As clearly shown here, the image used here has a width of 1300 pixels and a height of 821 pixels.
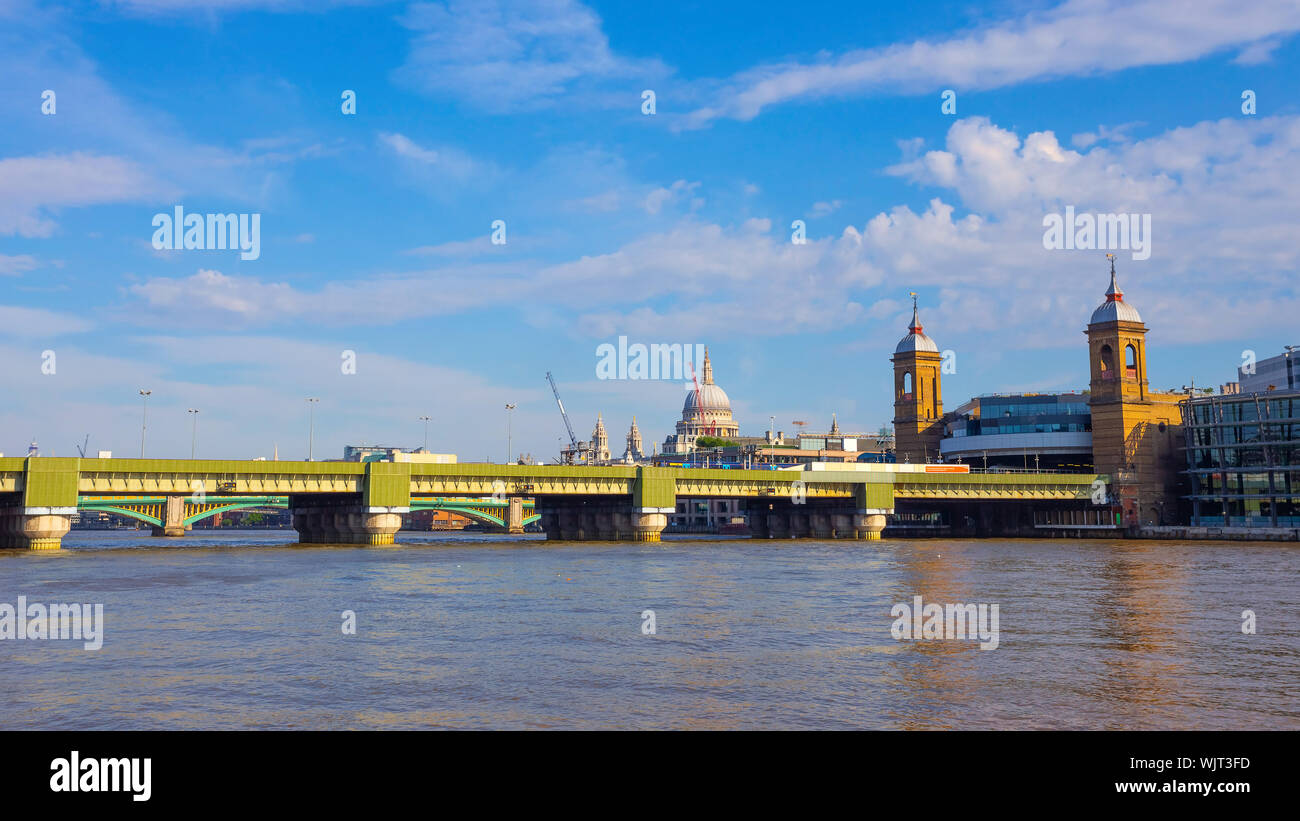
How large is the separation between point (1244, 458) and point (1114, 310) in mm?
33554

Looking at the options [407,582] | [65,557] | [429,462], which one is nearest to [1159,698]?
[407,582]

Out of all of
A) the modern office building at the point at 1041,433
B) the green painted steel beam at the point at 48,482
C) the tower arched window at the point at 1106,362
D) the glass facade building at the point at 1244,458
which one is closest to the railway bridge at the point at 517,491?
the green painted steel beam at the point at 48,482

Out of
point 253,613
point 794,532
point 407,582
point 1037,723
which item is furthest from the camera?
point 794,532

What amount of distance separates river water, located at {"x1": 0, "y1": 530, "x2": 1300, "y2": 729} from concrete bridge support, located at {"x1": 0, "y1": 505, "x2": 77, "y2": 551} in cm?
4167

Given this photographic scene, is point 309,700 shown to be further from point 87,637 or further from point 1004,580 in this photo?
point 1004,580

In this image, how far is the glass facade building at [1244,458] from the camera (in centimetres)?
15338

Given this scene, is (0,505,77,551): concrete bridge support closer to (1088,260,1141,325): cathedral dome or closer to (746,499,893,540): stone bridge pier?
(746,499,893,540): stone bridge pier

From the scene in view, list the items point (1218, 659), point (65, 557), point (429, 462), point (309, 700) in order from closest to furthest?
point (309, 700) → point (1218, 659) → point (65, 557) → point (429, 462)

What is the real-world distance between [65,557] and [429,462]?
47096 mm

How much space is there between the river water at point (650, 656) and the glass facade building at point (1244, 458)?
90842 millimetres

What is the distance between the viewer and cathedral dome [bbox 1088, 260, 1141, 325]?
582 feet

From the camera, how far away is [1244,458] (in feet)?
524

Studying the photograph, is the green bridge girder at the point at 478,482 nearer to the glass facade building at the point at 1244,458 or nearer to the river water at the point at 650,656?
the glass facade building at the point at 1244,458
